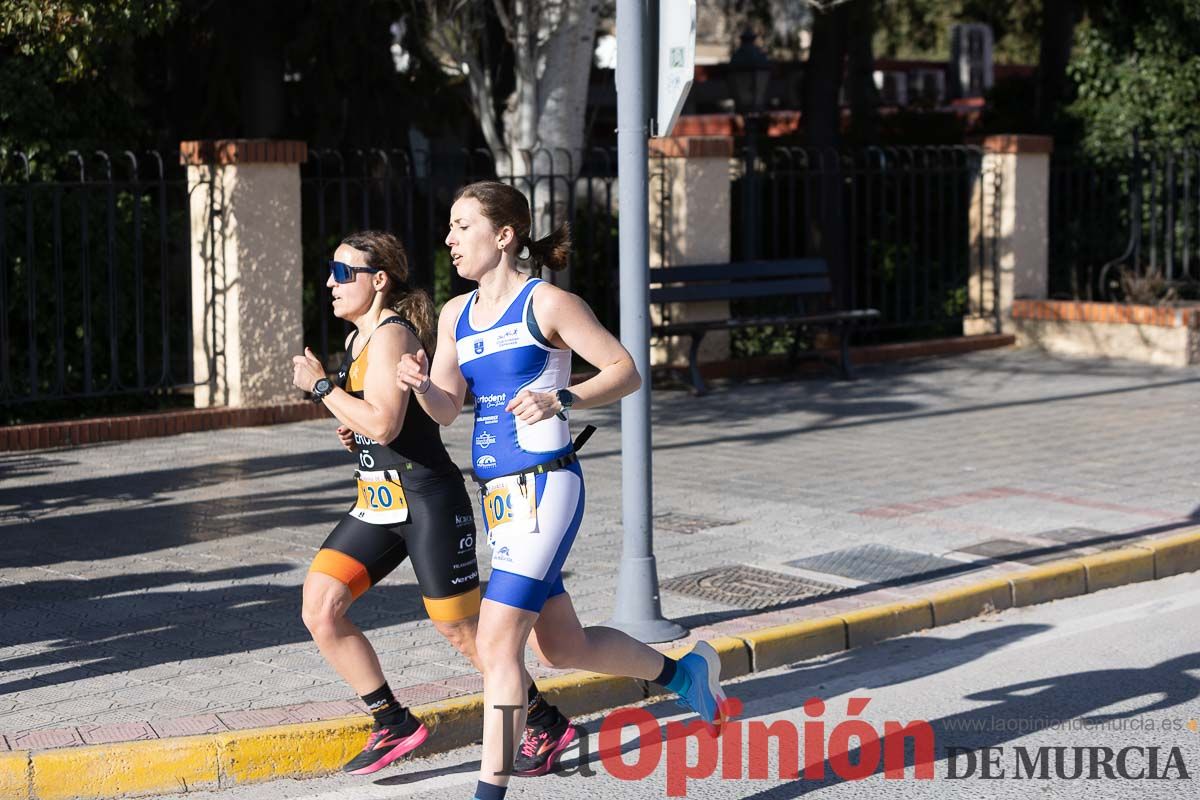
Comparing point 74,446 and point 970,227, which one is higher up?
point 970,227

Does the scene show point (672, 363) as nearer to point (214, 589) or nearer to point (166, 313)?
point (166, 313)

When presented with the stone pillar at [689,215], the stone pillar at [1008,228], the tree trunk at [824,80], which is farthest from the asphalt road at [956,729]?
the tree trunk at [824,80]

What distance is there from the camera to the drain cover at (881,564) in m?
7.54

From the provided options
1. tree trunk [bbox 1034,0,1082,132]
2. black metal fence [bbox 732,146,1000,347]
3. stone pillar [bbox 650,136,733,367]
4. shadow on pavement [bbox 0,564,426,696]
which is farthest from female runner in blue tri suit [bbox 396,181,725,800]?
tree trunk [bbox 1034,0,1082,132]

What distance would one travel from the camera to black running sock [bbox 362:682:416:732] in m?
5.18

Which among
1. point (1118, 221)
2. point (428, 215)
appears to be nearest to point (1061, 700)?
point (428, 215)

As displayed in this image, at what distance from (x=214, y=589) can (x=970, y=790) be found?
11.7ft

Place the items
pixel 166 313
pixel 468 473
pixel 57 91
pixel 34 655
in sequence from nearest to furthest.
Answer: pixel 34 655
pixel 468 473
pixel 166 313
pixel 57 91

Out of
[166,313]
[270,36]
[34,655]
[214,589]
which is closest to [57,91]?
[166,313]

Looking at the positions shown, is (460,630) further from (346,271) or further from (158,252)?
(158,252)

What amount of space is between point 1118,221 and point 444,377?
47.8 feet

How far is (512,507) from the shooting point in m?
4.67

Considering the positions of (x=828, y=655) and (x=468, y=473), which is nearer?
(x=828, y=655)

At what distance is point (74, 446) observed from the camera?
11.4m
